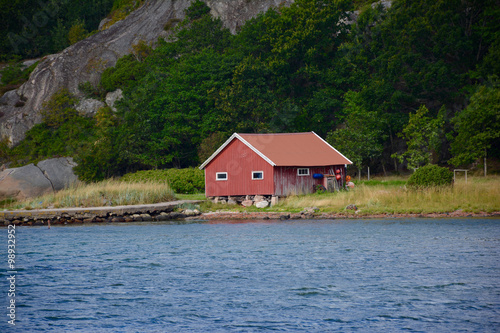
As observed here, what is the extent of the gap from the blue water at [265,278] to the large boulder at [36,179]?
1595cm

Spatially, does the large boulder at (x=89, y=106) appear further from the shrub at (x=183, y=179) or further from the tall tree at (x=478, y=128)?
the tall tree at (x=478, y=128)

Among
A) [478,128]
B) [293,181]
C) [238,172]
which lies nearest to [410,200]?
[293,181]

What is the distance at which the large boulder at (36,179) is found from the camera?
175ft

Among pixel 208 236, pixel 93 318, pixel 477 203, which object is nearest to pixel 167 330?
pixel 93 318

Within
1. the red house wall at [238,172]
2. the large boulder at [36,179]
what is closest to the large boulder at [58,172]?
the large boulder at [36,179]

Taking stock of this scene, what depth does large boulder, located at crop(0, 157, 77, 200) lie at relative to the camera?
5328 centimetres

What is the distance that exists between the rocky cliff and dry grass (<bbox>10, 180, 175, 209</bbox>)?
114 ft

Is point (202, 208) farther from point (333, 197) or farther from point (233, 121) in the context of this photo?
point (233, 121)

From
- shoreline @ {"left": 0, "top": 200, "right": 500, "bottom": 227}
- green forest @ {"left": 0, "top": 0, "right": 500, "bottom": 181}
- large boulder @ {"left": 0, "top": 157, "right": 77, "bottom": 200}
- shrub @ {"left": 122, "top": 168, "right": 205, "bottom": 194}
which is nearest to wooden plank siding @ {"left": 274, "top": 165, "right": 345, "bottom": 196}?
shoreline @ {"left": 0, "top": 200, "right": 500, "bottom": 227}

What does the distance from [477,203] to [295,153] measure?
15.1m

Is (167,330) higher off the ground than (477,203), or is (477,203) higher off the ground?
(477,203)

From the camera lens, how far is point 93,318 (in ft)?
62.1

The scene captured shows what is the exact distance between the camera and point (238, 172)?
48.8 metres

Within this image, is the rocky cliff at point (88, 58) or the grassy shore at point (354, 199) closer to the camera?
the grassy shore at point (354, 199)
